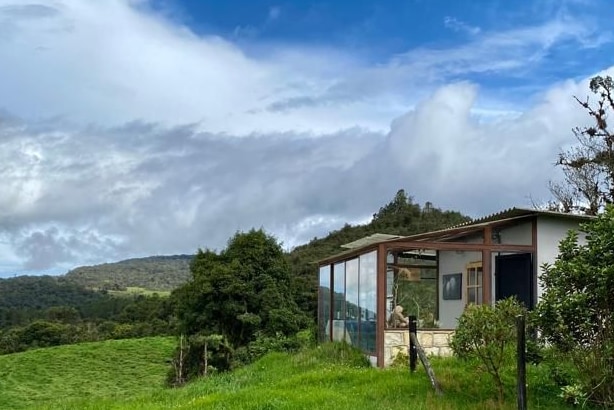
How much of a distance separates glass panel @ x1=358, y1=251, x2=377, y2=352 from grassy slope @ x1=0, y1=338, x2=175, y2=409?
45.5 feet

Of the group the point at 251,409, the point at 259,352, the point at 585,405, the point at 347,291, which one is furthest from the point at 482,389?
the point at 259,352

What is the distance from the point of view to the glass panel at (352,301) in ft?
61.2

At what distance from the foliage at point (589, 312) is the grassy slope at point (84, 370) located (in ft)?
70.9

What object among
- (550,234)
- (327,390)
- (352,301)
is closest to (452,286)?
A: (352,301)

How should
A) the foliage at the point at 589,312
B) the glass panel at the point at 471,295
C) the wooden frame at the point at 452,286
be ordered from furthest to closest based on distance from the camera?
the wooden frame at the point at 452,286, the glass panel at the point at 471,295, the foliage at the point at 589,312

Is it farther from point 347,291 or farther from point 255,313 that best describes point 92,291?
point 347,291

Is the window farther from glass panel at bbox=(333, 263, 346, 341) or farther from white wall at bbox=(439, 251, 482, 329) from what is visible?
glass panel at bbox=(333, 263, 346, 341)

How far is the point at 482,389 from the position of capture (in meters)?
11.9

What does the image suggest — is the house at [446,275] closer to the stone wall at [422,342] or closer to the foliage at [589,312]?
the stone wall at [422,342]

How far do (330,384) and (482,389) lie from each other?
2862 mm

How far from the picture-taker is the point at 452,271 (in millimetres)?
19719

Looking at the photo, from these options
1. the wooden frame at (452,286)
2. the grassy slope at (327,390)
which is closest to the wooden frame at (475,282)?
the wooden frame at (452,286)

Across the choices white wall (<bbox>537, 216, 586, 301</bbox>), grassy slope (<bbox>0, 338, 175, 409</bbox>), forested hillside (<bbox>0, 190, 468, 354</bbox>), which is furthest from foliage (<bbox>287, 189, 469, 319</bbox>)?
white wall (<bbox>537, 216, 586, 301</bbox>)

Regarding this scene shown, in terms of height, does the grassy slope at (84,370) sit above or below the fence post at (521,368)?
below
